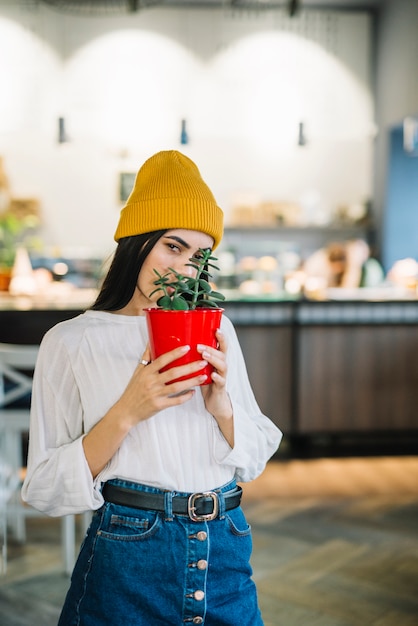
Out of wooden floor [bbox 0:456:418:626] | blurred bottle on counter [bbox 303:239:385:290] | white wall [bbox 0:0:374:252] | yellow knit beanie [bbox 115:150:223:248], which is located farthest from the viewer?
white wall [bbox 0:0:374:252]

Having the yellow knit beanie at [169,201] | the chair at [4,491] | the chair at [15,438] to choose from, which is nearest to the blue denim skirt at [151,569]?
the yellow knit beanie at [169,201]

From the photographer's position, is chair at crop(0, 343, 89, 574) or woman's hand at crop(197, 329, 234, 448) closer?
woman's hand at crop(197, 329, 234, 448)

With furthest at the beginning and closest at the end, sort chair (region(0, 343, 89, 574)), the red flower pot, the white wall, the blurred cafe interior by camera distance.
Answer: the white wall → the blurred cafe interior → chair (region(0, 343, 89, 574)) → the red flower pot

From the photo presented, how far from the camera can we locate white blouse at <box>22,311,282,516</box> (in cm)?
121

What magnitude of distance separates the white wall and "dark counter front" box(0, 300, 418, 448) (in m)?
3.19

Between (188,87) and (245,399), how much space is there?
6.78 metres

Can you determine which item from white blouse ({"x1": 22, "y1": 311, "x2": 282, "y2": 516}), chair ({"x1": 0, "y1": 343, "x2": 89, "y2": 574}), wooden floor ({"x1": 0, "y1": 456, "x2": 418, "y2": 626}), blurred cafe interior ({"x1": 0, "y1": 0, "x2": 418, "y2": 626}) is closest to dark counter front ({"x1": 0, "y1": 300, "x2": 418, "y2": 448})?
wooden floor ({"x1": 0, "y1": 456, "x2": 418, "y2": 626})

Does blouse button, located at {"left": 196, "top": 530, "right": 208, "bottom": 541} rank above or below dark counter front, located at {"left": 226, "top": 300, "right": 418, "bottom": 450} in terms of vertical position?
above

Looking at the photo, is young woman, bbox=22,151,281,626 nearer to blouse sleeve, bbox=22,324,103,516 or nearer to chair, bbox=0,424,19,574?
blouse sleeve, bbox=22,324,103,516

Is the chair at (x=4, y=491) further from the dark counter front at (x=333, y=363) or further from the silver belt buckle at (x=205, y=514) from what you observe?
the silver belt buckle at (x=205, y=514)

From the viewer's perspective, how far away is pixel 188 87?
769 cm

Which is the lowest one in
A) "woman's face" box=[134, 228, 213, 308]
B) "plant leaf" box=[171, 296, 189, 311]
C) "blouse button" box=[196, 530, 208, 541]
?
"blouse button" box=[196, 530, 208, 541]

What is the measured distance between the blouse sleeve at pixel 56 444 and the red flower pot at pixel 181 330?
240mm

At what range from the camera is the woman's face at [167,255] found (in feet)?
4.28
